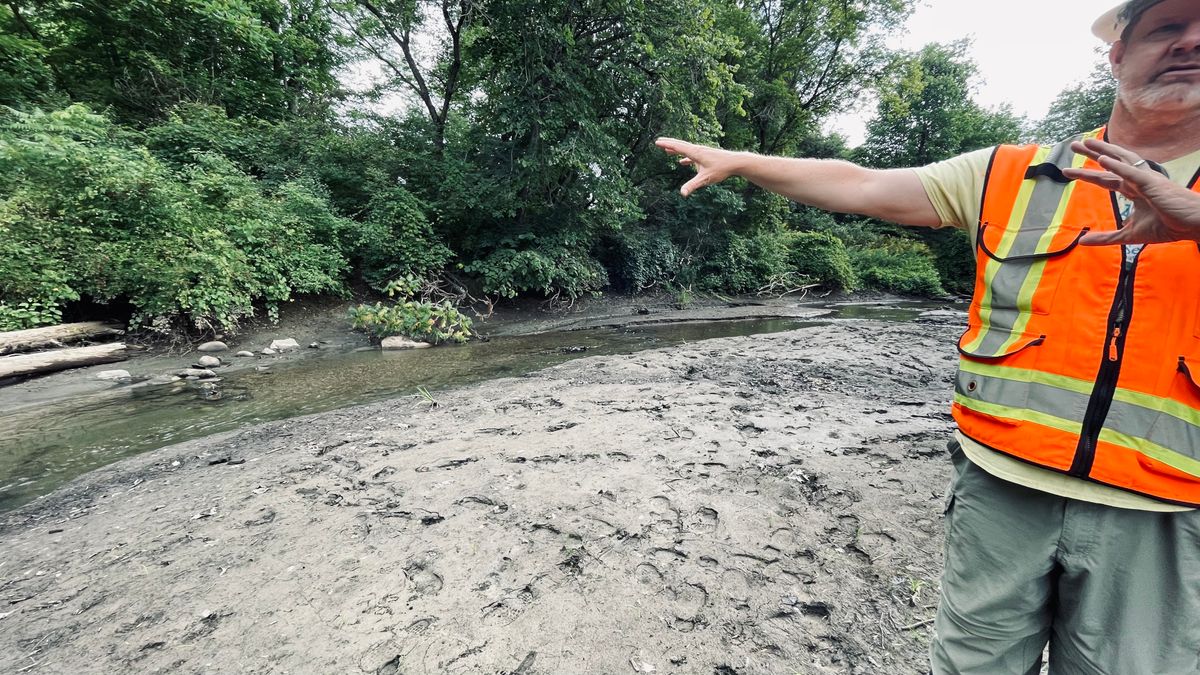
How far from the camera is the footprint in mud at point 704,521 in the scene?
2.37m

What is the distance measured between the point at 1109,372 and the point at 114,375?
9091 millimetres

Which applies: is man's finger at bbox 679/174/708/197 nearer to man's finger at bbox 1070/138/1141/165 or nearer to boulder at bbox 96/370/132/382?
man's finger at bbox 1070/138/1141/165

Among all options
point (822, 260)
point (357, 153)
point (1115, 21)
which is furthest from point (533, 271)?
point (822, 260)

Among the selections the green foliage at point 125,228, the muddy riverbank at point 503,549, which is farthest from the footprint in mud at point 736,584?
the green foliage at point 125,228

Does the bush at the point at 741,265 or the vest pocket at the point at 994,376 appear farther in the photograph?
the bush at the point at 741,265

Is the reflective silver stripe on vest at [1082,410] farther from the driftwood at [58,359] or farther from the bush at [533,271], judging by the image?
the bush at [533,271]

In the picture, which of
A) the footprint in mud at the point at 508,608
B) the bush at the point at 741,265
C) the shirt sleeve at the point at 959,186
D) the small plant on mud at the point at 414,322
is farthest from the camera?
the bush at the point at 741,265

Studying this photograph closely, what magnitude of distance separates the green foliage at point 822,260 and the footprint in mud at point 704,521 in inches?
660

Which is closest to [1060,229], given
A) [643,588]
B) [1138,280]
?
[1138,280]

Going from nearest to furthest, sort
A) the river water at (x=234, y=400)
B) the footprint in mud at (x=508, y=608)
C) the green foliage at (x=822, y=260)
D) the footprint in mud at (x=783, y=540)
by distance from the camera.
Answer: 1. the footprint in mud at (x=508, y=608)
2. the footprint in mud at (x=783, y=540)
3. the river water at (x=234, y=400)
4. the green foliage at (x=822, y=260)

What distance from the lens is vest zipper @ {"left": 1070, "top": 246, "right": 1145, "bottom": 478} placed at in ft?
3.08

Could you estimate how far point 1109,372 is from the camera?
948mm

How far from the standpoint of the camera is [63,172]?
6301 mm

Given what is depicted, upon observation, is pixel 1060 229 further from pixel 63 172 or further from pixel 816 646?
pixel 63 172
